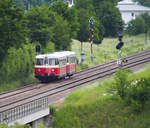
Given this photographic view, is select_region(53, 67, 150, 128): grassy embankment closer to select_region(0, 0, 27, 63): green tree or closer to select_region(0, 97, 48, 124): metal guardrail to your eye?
select_region(0, 97, 48, 124): metal guardrail

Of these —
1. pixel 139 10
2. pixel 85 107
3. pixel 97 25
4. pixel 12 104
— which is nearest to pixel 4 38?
pixel 12 104

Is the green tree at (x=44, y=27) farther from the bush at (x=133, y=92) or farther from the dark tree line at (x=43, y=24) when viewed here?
the bush at (x=133, y=92)

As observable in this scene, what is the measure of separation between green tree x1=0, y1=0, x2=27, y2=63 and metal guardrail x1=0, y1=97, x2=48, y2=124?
483 inches

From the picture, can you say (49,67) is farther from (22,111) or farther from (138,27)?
(138,27)

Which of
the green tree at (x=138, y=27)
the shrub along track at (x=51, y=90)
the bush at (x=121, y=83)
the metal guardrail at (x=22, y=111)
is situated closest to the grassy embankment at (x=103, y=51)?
the green tree at (x=138, y=27)

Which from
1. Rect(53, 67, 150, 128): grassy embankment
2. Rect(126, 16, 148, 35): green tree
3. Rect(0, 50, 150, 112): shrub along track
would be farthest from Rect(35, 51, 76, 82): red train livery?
Rect(126, 16, 148, 35): green tree

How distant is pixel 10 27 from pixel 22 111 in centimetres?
1522

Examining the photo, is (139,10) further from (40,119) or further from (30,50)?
(40,119)

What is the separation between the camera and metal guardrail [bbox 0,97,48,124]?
2214 cm

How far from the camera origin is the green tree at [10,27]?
3612cm

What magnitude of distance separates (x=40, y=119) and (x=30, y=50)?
53.7 feet

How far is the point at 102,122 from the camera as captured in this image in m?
24.4

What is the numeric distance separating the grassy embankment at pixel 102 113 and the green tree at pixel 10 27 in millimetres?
11345

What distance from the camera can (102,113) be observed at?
2516cm
